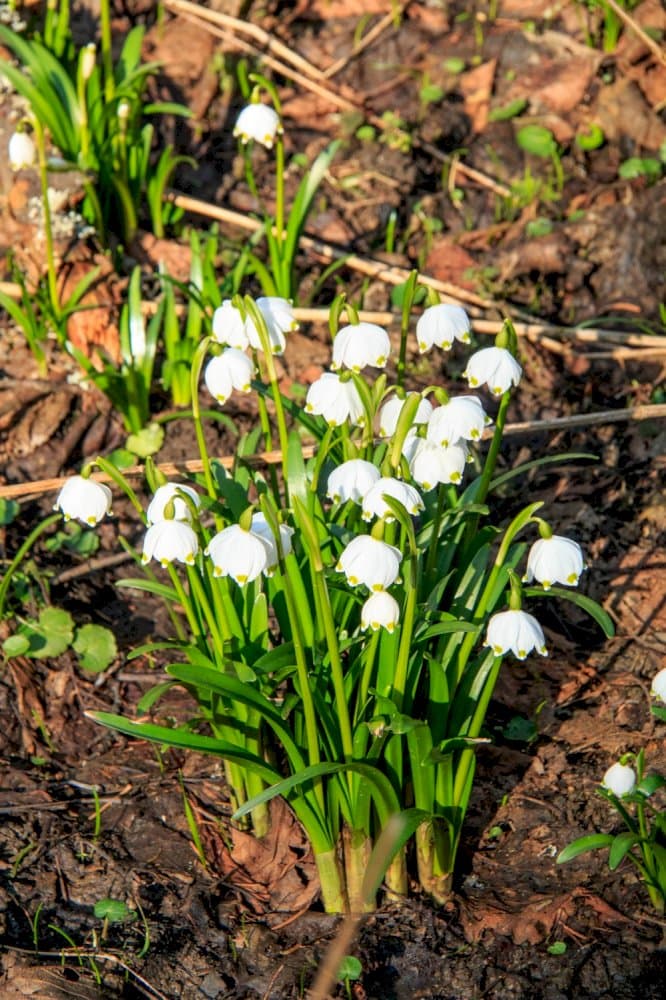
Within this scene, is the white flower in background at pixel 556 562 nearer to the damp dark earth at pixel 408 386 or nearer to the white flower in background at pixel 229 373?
the damp dark earth at pixel 408 386

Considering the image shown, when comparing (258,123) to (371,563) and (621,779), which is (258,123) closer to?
(371,563)

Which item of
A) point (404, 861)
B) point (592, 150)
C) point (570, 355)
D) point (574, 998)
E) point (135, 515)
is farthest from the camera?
point (592, 150)

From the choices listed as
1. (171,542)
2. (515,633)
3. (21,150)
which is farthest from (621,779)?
(21,150)

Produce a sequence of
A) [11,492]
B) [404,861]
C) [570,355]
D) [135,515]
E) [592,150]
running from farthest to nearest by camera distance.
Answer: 1. [592,150]
2. [570,355]
3. [135,515]
4. [11,492]
5. [404,861]

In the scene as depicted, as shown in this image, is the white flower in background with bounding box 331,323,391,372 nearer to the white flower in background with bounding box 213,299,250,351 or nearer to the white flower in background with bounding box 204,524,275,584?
the white flower in background with bounding box 213,299,250,351

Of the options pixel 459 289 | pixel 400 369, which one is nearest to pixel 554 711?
pixel 400 369

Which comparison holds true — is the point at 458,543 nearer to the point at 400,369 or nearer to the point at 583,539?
the point at 400,369
